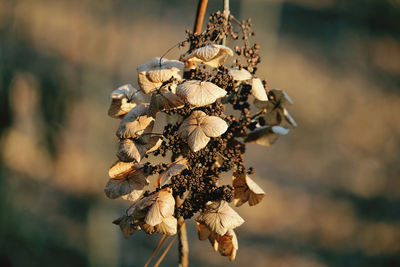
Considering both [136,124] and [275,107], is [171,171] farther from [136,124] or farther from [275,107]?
[275,107]

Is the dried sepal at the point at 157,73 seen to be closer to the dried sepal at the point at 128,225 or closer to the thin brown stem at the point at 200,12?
the thin brown stem at the point at 200,12

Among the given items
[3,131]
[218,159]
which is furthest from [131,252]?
[218,159]

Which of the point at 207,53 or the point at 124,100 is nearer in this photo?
the point at 207,53

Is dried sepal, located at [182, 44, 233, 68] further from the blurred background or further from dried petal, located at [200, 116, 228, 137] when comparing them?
the blurred background

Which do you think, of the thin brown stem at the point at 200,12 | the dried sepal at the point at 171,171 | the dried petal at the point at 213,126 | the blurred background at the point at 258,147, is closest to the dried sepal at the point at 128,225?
the dried sepal at the point at 171,171

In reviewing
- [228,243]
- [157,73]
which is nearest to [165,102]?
[157,73]
